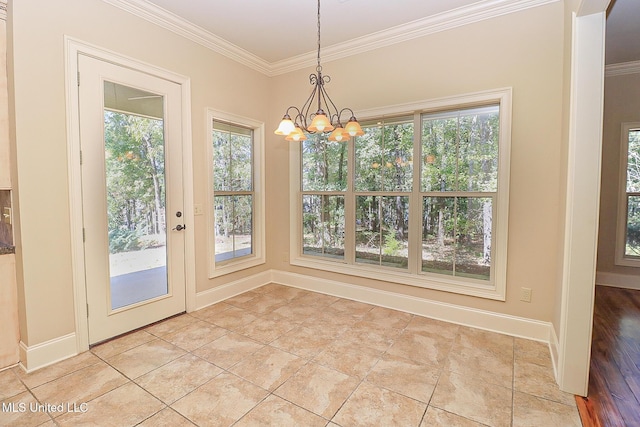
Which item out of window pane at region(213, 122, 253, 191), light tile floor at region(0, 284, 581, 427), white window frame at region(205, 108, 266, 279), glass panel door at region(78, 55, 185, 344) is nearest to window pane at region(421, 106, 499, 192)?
light tile floor at region(0, 284, 581, 427)

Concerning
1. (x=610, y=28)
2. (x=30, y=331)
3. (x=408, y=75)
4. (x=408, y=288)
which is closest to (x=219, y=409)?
(x=30, y=331)

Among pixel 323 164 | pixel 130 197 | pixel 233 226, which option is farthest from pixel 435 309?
pixel 130 197

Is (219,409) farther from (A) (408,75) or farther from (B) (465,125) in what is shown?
(A) (408,75)

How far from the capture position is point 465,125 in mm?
2986

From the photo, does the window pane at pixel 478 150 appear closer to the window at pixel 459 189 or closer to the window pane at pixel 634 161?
the window at pixel 459 189

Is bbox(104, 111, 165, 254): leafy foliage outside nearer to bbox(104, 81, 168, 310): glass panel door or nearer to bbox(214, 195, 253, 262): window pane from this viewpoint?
bbox(104, 81, 168, 310): glass panel door

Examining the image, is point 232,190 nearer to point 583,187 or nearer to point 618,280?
point 583,187

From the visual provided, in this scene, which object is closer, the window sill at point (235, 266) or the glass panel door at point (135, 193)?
the glass panel door at point (135, 193)

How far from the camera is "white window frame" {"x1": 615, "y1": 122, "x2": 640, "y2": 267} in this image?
4.03m

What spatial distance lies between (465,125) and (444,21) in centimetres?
101

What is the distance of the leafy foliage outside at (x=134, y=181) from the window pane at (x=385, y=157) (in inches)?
A: 84.3

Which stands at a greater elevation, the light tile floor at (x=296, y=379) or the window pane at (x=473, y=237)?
the window pane at (x=473, y=237)

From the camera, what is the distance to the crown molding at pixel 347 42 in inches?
104

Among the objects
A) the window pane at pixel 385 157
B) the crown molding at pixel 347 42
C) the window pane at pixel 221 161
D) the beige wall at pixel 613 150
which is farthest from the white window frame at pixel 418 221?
the beige wall at pixel 613 150
